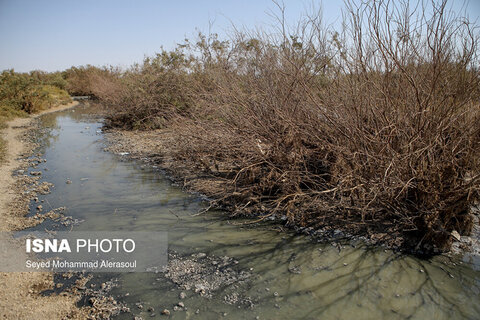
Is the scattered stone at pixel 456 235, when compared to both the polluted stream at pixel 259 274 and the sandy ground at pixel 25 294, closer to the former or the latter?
the polluted stream at pixel 259 274

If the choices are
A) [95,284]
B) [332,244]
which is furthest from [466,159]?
[95,284]

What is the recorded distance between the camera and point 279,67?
5.91m

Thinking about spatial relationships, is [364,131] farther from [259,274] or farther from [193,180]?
[193,180]

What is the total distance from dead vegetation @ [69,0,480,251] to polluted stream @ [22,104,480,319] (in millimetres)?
486

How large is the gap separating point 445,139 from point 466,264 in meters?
1.55

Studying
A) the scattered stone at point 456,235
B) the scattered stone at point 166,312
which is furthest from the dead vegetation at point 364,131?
the scattered stone at point 166,312

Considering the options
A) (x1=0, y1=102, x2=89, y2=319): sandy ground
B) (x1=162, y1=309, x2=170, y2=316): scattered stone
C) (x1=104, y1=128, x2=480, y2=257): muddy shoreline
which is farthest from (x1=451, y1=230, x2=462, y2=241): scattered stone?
(x1=0, y1=102, x2=89, y2=319): sandy ground

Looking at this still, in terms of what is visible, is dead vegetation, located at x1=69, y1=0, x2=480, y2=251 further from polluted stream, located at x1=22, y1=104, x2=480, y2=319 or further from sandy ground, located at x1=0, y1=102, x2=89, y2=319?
sandy ground, located at x1=0, y1=102, x2=89, y2=319

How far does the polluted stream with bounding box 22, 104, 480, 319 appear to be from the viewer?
11.6 feet

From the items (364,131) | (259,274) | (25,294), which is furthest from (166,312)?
(364,131)

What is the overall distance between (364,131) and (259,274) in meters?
2.33

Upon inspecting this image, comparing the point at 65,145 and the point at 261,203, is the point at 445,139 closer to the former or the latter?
the point at 261,203

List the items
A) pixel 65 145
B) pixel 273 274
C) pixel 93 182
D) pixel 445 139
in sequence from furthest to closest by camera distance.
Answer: pixel 65 145 < pixel 93 182 < pixel 445 139 < pixel 273 274

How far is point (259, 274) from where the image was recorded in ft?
13.6
